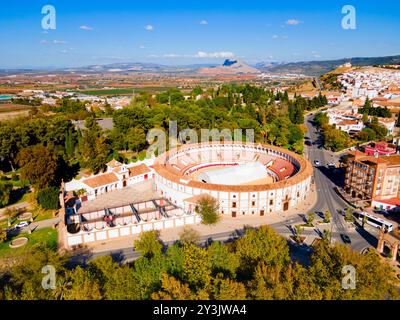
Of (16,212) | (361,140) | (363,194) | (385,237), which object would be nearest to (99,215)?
(16,212)

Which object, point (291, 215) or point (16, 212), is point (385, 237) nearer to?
point (291, 215)

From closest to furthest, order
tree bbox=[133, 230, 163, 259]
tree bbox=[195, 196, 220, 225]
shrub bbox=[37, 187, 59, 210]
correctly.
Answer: tree bbox=[133, 230, 163, 259] < tree bbox=[195, 196, 220, 225] < shrub bbox=[37, 187, 59, 210]

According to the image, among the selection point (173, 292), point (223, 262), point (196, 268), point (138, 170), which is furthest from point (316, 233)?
point (138, 170)

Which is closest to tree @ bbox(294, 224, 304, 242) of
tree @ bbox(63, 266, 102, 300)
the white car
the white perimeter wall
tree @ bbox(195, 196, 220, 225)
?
tree @ bbox(195, 196, 220, 225)

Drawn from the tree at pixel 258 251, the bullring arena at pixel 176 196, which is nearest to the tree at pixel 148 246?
the bullring arena at pixel 176 196

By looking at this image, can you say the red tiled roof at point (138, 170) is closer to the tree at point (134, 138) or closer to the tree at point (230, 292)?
the tree at point (134, 138)

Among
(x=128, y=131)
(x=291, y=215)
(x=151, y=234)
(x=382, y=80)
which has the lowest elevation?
(x=291, y=215)

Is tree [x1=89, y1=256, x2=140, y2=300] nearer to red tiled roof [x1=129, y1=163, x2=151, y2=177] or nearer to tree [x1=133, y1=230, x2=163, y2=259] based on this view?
tree [x1=133, y1=230, x2=163, y2=259]
